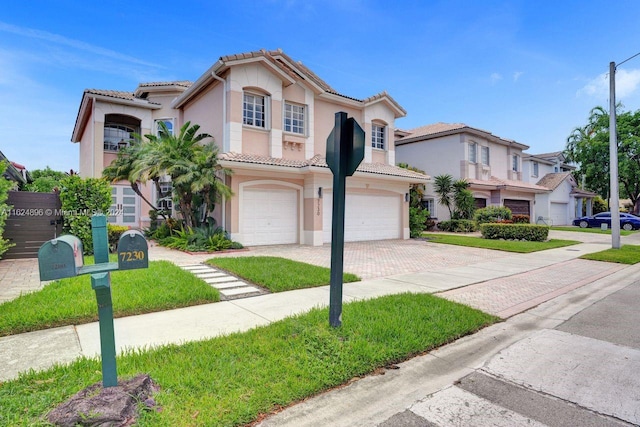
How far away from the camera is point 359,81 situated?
953 inches

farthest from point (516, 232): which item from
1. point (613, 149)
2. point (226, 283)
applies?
point (226, 283)

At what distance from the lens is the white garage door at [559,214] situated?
3259cm

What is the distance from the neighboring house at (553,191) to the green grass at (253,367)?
33028mm

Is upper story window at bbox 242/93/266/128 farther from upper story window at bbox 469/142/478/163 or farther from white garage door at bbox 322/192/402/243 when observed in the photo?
upper story window at bbox 469/142/478/163

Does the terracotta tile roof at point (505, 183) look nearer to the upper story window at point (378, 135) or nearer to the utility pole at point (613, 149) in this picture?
the upper story window at point (378, 135)

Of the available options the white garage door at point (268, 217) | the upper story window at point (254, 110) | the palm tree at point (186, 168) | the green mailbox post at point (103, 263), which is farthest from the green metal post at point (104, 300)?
the upper story window at point (254, 110)

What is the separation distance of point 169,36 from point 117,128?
8162 millimetres

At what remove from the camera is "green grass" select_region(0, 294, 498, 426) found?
2637mm

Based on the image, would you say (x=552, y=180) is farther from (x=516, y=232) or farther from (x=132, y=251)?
(x=132, y=251)

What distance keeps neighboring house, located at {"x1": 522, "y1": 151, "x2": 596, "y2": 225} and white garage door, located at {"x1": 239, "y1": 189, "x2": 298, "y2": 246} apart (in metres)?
27.2

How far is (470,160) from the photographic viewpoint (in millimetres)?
25891

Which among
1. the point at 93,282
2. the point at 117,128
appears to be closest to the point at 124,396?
the point at 93,282

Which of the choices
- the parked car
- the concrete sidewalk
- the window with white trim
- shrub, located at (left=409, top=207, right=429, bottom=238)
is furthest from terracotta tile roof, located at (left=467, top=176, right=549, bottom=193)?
the concrete sidewalk

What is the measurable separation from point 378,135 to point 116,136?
15.3 metres
